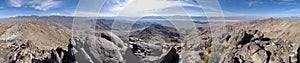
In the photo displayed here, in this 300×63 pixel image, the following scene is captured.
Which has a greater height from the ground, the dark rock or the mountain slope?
the dark rock

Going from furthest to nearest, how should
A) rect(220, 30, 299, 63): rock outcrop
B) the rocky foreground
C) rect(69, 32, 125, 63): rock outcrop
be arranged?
rect(220, 30, 299, 63): rock outcrop → rect(69, 32, 125, 63): rock outcrop → the rocky foreground

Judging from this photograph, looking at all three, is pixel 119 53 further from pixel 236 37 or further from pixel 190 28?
pixel 236 37

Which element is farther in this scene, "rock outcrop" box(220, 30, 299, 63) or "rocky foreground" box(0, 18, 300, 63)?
"rock outcrop" box(220, 30, 299, 63)

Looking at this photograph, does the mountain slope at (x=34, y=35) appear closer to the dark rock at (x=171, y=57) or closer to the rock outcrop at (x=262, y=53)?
the rock outcrop at (x=262, y=53)

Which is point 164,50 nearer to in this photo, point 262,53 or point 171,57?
point 171,57

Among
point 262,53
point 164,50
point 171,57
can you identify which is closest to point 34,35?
point 262,53

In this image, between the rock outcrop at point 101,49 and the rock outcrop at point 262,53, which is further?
the rock outcrop at point 262,53

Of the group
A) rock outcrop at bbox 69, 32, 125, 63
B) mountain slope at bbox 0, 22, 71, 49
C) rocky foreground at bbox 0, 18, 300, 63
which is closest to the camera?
rocky foreground at bbox 0, 18, 300, 63

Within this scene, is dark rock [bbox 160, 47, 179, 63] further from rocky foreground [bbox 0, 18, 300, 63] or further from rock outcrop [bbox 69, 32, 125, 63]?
rock outcrop [bbox 69, 32, 125, 63]

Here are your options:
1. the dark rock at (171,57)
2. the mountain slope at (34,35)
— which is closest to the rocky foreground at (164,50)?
the dark rock at (171,57)

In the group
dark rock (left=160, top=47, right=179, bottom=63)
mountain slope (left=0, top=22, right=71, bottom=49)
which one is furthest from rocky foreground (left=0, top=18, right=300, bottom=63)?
mountain slope (left=0, top=22, right=71, bottom=49)

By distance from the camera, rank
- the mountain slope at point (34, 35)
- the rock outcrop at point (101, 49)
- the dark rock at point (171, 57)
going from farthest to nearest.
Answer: the mountain slope at point (34, 35) → the dark rock at point (171, 57) → the rock outcrop at point (101, 49)

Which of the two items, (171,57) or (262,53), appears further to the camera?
(262,53)
